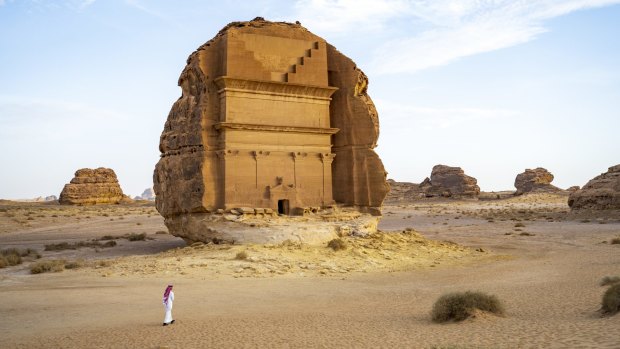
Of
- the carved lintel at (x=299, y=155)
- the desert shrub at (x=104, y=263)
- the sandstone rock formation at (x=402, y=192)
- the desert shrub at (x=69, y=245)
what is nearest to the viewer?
the desert shrub at (x=104, y=263)


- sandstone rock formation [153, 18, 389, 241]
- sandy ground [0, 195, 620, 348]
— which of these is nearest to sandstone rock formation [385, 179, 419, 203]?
sandstone rock formation [153, 18, 389, 241]

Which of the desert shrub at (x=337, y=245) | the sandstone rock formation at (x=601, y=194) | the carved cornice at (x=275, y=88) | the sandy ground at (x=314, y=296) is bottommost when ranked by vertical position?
the sandy ground at (x=314, y=296)

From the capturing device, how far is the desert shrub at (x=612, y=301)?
29.9ft

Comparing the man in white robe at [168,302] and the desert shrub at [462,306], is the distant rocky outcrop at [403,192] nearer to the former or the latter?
the desert shrub at [462,306]

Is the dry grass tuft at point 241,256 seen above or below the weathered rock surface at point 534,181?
below

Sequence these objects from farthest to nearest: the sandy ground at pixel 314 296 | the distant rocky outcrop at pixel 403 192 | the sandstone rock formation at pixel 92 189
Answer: the distant rocky outcrop at pixel 403 192
the sandstone rock formation at pixel 92 189
the sandy ground at pixel 314 296

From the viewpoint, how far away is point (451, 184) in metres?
83.9

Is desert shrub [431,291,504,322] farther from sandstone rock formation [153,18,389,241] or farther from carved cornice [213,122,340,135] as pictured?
carved cornice [213,122,340,135]

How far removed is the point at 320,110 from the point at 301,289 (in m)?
10.1

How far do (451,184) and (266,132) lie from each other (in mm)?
67862

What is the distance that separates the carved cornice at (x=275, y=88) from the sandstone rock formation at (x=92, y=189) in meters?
63.3

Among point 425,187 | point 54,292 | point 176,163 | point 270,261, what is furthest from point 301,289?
point 425,187

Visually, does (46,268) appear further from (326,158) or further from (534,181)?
(534,181)

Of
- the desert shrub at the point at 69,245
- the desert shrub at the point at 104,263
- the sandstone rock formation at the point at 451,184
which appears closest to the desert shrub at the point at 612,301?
the desert shrub at the point at 104,263
